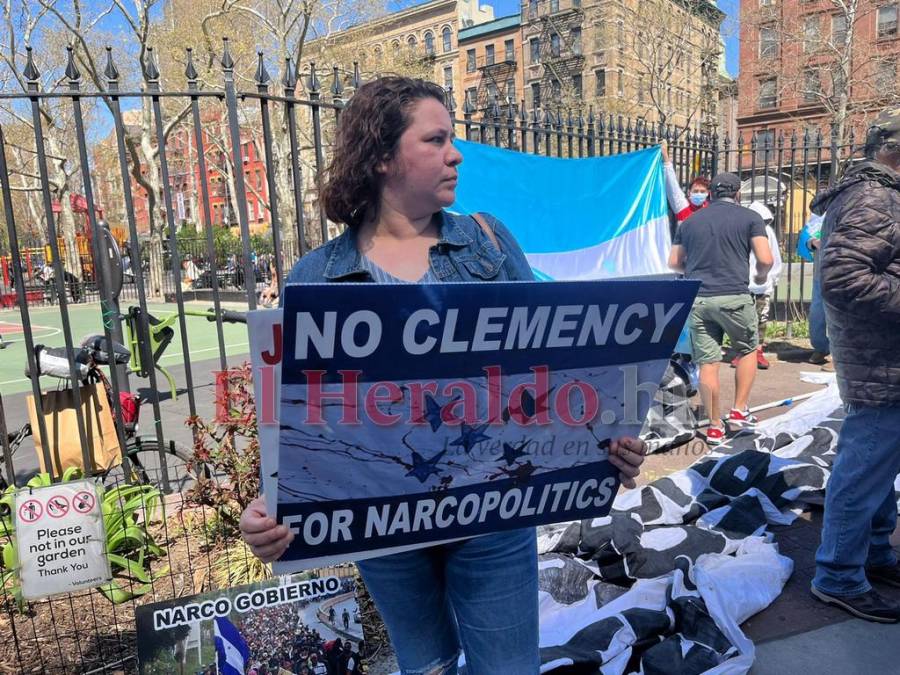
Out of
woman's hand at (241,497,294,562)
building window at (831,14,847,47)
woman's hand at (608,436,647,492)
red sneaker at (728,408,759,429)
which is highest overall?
building window at (831,14,847,47)

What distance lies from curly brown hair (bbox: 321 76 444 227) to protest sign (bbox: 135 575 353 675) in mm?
1301

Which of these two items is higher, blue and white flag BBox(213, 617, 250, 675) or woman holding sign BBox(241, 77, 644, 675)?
woman holding sign BBox(241, 77, 644, 675)

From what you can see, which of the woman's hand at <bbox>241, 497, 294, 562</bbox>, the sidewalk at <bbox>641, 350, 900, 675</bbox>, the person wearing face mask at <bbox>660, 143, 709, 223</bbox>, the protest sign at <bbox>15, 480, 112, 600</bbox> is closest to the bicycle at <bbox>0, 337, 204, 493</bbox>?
the protest sign at <bbox>15, 480, 112, 600</bbox>

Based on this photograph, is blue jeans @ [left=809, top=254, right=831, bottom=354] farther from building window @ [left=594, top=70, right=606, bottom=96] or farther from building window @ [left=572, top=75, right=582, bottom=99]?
building window @ [left=594, top=70, right=606, bottom=96]

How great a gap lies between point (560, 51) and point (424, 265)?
3406cm

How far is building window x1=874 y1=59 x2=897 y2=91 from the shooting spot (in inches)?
774

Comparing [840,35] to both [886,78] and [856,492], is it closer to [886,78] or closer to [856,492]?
[886,78]

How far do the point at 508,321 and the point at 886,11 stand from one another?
4150 cm

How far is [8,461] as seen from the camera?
3.62 meters

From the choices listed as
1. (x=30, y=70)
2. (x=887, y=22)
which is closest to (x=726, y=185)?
(x=30, y=70)

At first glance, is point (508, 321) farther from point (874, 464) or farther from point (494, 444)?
point (874, 464)

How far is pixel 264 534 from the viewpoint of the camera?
130 cm

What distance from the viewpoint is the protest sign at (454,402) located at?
1.19 meters

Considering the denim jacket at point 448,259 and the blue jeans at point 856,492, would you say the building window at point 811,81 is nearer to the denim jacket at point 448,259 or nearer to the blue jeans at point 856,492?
the blue jeans at point 856,492
